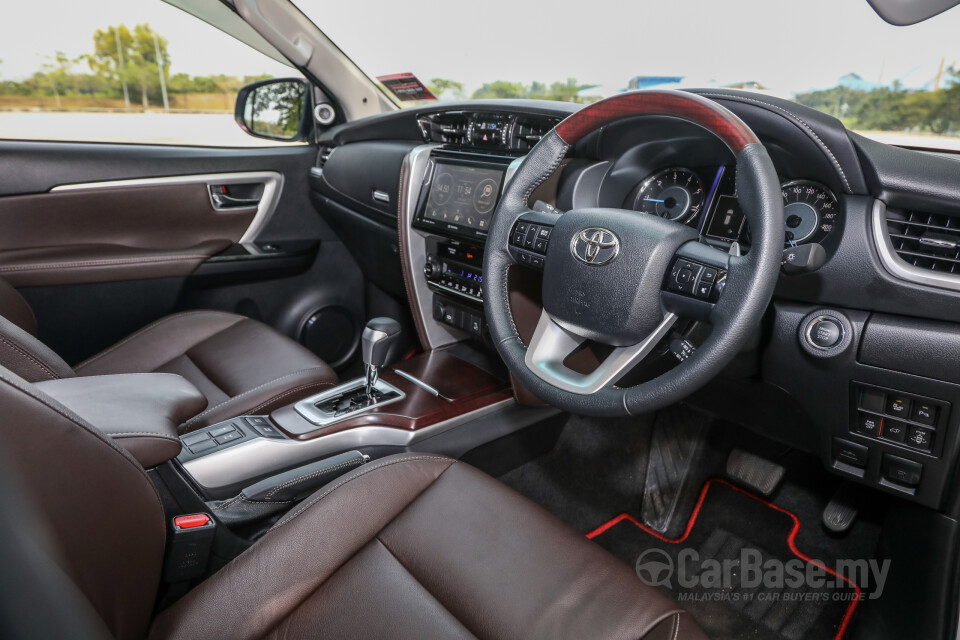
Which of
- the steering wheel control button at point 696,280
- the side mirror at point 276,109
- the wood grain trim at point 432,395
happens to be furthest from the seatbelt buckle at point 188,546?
the side mirror at point 276,109

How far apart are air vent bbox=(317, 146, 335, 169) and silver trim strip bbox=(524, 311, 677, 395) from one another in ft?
5.01

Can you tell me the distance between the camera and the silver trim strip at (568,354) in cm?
100

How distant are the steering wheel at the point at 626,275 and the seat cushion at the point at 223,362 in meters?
0.73

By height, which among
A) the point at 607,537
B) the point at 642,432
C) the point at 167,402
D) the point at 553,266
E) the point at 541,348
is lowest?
the point at 607,537

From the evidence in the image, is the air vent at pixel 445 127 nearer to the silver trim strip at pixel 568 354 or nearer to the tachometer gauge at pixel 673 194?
the tachometer gauge at pixel 673 194

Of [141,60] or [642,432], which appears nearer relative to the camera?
[642,432]

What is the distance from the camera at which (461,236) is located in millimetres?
1635

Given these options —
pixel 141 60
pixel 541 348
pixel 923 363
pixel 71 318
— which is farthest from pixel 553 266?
pixel 141 60

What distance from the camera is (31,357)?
1146 mm

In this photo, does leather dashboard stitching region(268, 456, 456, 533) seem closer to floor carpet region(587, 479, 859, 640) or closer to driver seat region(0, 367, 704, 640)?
driver seat region(0, 367, 704, 640)

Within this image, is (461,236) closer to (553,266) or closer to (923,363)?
(553,266)

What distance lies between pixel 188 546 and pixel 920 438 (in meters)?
1.19

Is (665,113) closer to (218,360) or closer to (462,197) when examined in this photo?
(462,197)

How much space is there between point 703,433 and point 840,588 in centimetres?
49
